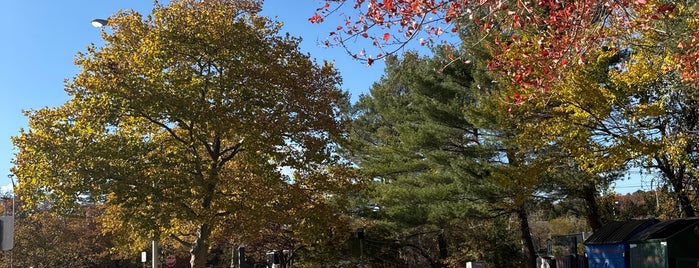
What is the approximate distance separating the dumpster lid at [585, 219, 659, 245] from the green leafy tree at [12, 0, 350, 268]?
314 inches

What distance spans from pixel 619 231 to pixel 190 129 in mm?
12052

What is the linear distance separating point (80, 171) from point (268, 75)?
578cm

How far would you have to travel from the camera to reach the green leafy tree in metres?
16.8

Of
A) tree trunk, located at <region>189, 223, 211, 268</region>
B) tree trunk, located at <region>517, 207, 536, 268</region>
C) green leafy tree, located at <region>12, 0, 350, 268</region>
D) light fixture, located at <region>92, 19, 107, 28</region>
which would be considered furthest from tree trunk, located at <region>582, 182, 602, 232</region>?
light fixture, located at <region>92, 19, 107, 28</region>

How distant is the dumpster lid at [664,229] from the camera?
1455 cm

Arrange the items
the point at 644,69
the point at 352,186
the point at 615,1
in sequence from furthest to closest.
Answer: the point at 352,186
the point at 644,69
the point at 615,1

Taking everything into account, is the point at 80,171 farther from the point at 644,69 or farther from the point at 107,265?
the point at 107,265

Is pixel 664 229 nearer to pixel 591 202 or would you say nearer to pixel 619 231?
pixel 619 231

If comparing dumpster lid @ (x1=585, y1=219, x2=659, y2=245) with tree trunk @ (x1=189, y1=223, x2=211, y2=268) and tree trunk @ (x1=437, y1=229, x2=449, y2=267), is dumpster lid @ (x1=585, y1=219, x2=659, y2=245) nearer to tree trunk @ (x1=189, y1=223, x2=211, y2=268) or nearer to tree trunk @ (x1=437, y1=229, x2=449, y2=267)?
tree trunk @ (x1=189, y1=223, x2=211, y2=268)

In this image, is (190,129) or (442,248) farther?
(442,248)

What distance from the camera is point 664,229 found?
14812 mm

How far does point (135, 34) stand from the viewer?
1911 centimetres

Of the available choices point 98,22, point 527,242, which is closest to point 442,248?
→ point 527,242

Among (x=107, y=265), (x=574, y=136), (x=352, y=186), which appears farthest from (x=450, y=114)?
(x=107, y=265)
